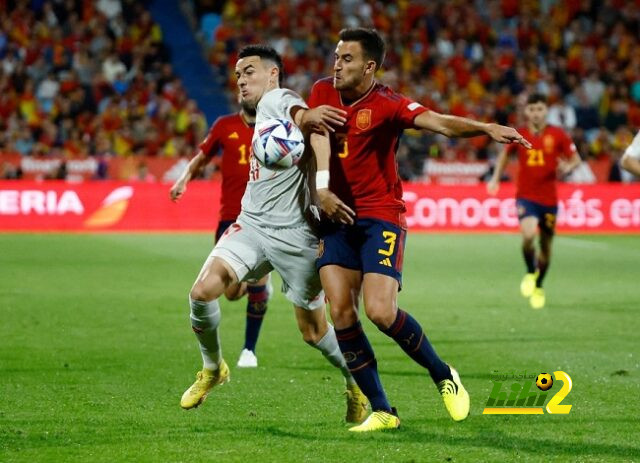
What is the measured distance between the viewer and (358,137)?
6.82 metres

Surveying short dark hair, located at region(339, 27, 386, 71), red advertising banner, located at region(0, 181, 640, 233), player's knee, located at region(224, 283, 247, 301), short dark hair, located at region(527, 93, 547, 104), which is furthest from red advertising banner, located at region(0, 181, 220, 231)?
short dark hair, located at region(339, 27, 386, 71)

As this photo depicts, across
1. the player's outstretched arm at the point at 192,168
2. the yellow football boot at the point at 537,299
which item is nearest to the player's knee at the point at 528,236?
the yellow football boot at the point at 537,299

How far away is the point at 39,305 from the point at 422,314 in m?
4.11

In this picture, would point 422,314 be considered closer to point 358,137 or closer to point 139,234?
point 358,137

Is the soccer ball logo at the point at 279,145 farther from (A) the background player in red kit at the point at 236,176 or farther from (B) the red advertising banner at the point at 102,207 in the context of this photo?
(B) the red advertising banner at the point at 102,207

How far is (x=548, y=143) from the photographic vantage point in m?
14.7

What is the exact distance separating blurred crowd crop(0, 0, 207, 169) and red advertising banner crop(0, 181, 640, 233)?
1752mm

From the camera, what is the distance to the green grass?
636cm

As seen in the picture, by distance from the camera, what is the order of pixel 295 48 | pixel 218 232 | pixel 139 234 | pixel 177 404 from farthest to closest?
pixel 295 48
pixel 139 234
pixel 218 232
pixel 177 404

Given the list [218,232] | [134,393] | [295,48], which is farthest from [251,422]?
[295,48]

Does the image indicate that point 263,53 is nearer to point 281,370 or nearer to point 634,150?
point 634,150

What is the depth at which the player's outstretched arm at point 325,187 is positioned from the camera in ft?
21.6

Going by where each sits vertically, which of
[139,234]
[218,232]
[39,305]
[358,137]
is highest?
[358,137]

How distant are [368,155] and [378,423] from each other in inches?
58.2
